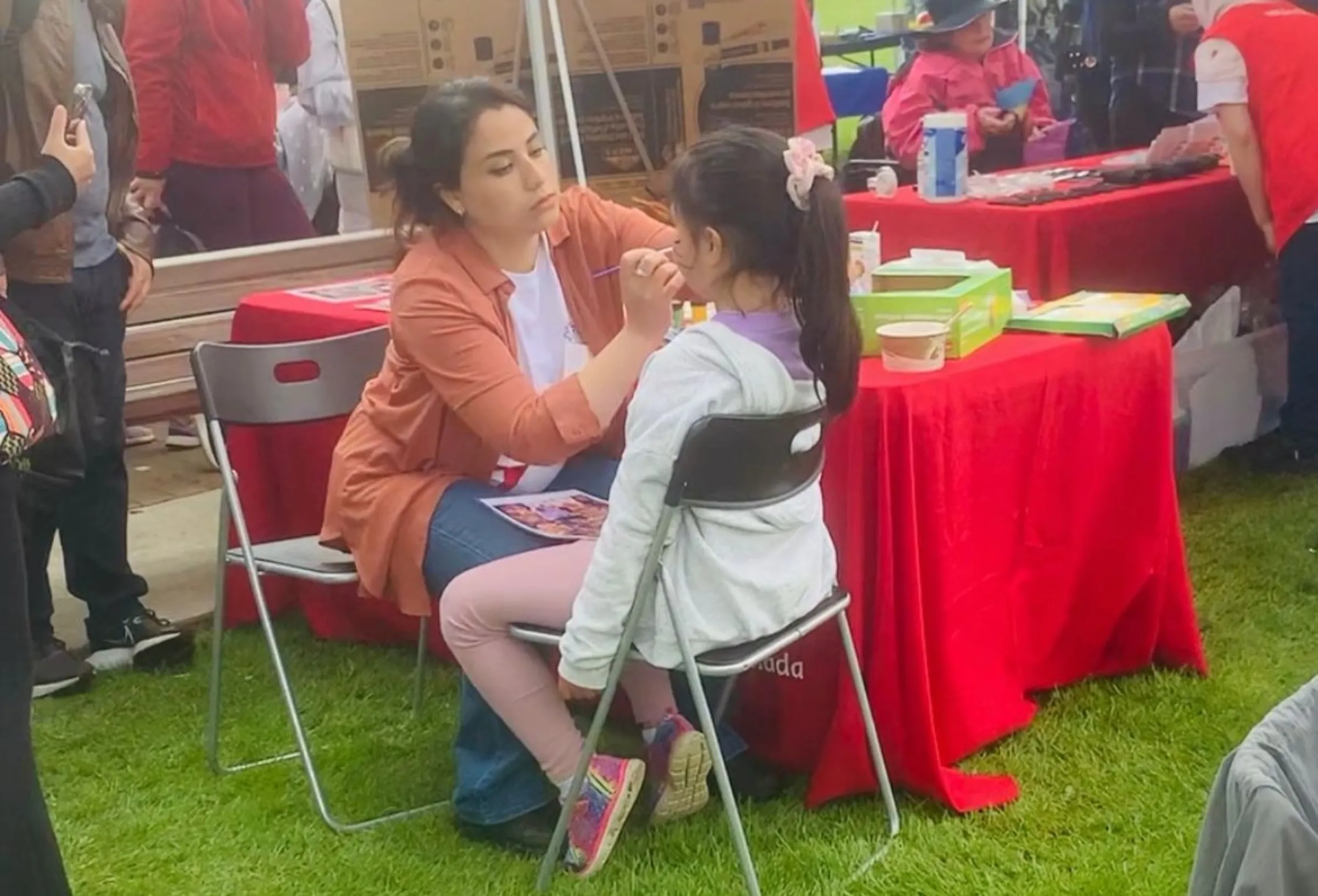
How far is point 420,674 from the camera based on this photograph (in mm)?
2865

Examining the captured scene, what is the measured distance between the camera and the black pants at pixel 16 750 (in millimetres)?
1775

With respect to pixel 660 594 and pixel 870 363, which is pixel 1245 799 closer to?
pixel 660 594

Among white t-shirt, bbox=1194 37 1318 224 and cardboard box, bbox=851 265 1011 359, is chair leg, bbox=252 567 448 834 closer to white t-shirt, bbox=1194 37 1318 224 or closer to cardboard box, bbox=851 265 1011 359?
cardboard box, bbox=851 265 1011 359

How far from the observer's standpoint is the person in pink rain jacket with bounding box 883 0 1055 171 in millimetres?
4621

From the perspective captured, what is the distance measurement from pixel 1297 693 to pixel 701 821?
Answer: 1.39 meters

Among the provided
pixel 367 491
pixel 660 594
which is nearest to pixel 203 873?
pixel 367 491

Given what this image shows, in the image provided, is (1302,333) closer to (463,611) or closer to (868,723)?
(868,723)

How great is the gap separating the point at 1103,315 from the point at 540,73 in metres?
1.66

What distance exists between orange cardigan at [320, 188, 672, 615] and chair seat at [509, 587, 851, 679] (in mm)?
238

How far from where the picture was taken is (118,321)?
3.05 meters

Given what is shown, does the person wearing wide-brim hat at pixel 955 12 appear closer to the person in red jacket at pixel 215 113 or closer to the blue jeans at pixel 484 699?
the person in red jacket at pixel 215 113

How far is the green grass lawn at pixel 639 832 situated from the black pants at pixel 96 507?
0.19 metres

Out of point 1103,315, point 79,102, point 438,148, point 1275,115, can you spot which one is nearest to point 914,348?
point 1103,315

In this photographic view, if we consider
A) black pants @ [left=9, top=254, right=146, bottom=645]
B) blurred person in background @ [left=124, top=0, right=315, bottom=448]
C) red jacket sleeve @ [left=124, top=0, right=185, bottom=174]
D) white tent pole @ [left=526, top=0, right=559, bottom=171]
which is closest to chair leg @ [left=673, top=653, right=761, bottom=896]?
black pants @ [left=9, top=254, right=146, bottom=645]
